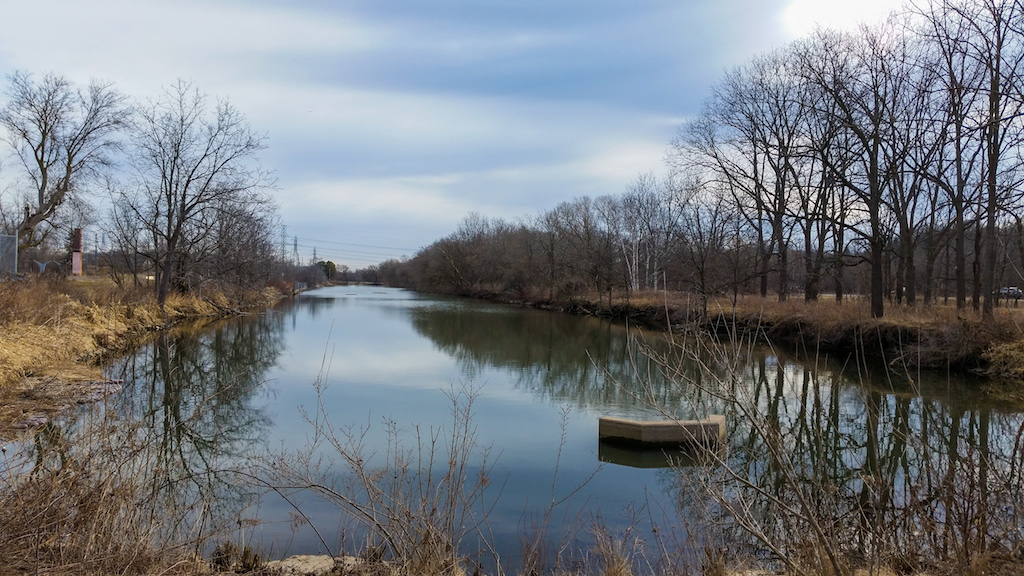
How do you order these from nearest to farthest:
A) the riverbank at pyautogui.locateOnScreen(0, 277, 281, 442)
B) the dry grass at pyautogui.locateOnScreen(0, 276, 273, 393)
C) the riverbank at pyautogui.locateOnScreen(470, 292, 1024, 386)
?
1. the riverbank at pyautogui.locateOnScreen(0, 277, 281, 442)
2. the dry grass at pyautogui.locateOnScreen(0, 276, 273, 393)
3. the riverbank at pyautogui.locateOnScreen(470, 292, 1024, 386)

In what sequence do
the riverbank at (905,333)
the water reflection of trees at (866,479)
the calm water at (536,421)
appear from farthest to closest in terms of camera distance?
1. the riverbank at (905,333)
2. the calm water at (536,421)
3. the water reflection of trees at (866,479)

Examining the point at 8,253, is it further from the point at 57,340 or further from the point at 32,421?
the point at 32,421

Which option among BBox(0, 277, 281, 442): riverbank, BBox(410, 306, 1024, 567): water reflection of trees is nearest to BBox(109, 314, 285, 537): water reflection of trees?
BBox(0, 277, 281, 442): riverbank

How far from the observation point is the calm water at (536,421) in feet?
16.9

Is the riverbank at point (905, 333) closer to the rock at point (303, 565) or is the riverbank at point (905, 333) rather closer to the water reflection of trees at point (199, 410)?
the rock at point (303, 565)

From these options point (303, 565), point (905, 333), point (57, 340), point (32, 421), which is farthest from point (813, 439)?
point (57, 340)

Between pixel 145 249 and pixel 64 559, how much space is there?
102 ft

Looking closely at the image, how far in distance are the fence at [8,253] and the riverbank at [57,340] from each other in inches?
40.3

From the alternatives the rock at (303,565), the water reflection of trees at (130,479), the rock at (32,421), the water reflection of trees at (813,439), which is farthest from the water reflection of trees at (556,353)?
the rock at (32,421)

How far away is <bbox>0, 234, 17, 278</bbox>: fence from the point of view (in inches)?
680

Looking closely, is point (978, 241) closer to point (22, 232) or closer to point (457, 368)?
point (457, 368)

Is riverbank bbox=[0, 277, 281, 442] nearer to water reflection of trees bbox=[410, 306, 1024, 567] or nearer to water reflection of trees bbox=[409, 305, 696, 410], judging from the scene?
water reflection of trees bbox=[410, 306, 1024, 567]

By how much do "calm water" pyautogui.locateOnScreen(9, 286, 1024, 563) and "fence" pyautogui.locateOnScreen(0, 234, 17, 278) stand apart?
4.11 m

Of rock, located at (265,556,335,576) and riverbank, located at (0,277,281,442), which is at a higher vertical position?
riverbank, located at (0,277,281,442)
